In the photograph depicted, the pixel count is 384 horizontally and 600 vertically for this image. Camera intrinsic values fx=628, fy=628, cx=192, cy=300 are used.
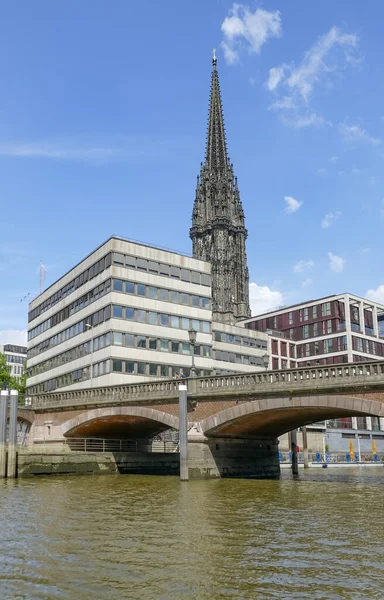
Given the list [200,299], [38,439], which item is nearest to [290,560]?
[38,439]

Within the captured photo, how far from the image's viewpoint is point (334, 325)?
96875 mm

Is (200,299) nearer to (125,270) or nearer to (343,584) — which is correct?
(125,270)

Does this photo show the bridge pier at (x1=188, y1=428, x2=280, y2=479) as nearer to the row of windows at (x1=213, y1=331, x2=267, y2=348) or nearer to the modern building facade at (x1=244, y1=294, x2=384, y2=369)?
the row of windows at (x1=213, y1=331, x2=267, y2=348)

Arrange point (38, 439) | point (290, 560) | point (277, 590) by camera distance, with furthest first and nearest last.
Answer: point (38, 439)
point (290, 560)
point (277, 590)

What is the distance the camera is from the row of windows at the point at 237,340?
83281 millimetres

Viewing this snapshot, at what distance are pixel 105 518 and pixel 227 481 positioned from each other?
1680cm

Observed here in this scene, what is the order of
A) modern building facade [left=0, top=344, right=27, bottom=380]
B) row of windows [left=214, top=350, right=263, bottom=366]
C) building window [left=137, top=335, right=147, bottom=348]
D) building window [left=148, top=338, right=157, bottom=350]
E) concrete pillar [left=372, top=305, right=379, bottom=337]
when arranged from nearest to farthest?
building window [left=137, top=335, right=147, bottom=348] → building window [left=148, top=338, right=157, bottom=350] → row of windows [left=214, top=350, right=263, bottom=366] → concrete pillar [left=372, top=305, right=379, bottom=337] → modern building facade [left=0, top=344, right=27, bottom=380]

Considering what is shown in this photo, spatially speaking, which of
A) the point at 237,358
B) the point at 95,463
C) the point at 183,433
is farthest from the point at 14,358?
the point at 183,433

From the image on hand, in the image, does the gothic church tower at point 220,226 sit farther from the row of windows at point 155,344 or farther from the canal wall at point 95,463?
the canal wall at point 95,463

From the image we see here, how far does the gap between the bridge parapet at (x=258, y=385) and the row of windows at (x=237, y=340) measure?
3739 centimetres

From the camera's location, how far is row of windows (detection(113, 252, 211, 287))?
60875mm

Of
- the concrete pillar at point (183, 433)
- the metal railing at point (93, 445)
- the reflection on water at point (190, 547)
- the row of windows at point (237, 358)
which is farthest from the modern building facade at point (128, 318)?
the reflection on water at point (190, 547)

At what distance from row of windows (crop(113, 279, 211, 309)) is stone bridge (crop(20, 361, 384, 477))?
1363 cm

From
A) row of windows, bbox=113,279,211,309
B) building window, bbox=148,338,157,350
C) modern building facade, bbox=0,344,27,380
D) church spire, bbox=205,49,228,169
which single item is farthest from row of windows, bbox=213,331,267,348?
modern building facade, bbox=0,344,27,380
